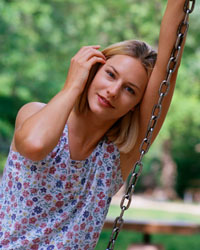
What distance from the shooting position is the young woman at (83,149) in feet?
5.90

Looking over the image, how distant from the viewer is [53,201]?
185 cm

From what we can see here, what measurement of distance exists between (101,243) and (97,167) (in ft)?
16.8

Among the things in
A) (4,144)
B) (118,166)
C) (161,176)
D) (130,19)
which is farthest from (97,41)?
(118,166)

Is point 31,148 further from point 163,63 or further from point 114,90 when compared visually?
point 163,63

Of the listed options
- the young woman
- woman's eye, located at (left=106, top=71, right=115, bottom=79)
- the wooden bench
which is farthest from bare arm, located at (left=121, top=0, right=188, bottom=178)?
the wooden bench

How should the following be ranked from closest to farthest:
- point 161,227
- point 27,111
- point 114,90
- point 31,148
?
point 31,148 → point 114,90 → point 27,111 → point 161,227

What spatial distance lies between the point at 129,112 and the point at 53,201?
48 cm

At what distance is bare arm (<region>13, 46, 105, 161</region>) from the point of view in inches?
65.9

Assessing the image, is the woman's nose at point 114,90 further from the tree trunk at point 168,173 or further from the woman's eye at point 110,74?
the tree trunk at point 168,173

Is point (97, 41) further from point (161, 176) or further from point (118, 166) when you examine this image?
point (118, 166)

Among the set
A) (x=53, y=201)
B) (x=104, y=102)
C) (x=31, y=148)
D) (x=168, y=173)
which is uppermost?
(x=104, y=102)

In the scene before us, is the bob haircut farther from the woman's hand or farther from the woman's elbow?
the woman's elbow

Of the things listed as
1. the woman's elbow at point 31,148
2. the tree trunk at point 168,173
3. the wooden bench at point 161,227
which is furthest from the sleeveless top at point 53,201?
the tree trunk at point 168,173

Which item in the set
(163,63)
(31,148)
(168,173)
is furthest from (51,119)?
(168,173)
